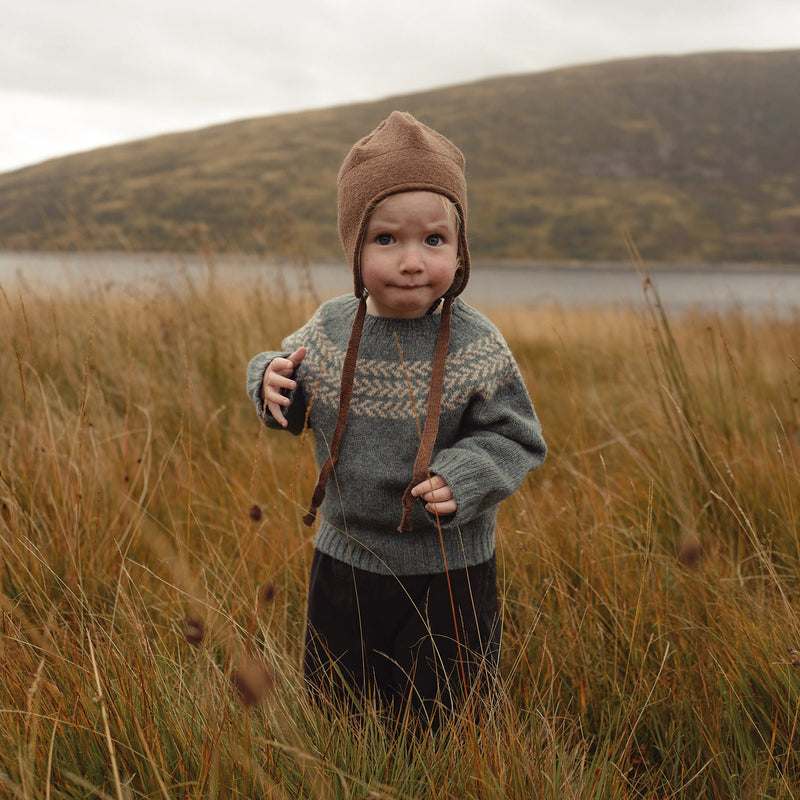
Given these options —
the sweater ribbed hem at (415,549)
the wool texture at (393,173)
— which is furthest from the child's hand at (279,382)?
the sweater ribbed hem at (415,549)

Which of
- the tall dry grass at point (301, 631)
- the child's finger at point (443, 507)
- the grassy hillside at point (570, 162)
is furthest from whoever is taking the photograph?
the grassy hillside at point (570, 162)

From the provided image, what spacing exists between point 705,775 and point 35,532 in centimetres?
184

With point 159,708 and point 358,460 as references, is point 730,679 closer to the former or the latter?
point 358,460

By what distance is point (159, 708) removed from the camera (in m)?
1.12

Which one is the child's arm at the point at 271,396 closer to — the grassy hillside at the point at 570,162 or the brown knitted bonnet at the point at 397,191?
the brown knitted bonnet at the point at 397,191

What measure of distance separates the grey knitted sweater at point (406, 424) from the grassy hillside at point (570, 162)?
5302 centimetres

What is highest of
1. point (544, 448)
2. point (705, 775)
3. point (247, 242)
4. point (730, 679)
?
point (247, 242)

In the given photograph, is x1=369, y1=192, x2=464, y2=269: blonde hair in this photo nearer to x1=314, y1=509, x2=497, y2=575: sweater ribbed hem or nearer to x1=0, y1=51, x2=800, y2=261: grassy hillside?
x1=314, y1=509, x2=497, y2=575: sweater ribbed hem

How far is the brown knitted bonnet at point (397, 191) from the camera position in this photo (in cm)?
135

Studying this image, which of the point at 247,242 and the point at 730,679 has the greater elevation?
the point at 247,242

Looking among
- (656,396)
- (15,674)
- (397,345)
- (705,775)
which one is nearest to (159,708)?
(15,674)

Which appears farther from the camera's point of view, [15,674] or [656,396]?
[656,396]

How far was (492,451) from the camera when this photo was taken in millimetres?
1411

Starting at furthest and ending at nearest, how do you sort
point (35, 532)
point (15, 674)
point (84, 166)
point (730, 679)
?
1. point (84, 166)
2. point (35, 532)
3. point (730, 679)
4. point (15, 674)
